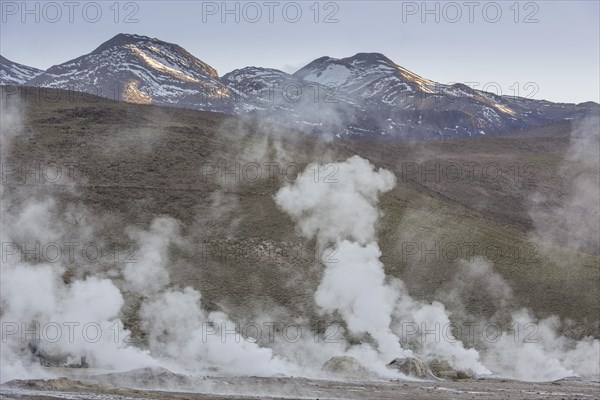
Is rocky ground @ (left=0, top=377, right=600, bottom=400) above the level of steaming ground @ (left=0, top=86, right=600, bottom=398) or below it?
below

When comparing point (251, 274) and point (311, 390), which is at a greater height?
point (251, 274)

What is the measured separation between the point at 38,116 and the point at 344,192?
2007 inches

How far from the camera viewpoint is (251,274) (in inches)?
3083

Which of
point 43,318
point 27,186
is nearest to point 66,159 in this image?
point 27,186

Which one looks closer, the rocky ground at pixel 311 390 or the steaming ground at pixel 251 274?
the rocky ground at pixel 311 390

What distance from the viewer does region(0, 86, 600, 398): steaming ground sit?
175 ft

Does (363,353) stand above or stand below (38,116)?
below

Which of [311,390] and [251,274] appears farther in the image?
[251,274]

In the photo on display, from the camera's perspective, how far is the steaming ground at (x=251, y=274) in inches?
2096

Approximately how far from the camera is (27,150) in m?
100

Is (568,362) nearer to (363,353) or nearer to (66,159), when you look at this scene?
(363,353)

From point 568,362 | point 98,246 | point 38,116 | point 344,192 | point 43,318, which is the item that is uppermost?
point 38,116

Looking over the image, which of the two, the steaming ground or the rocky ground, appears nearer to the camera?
the rocky ground

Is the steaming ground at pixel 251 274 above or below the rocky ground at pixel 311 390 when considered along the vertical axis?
above
